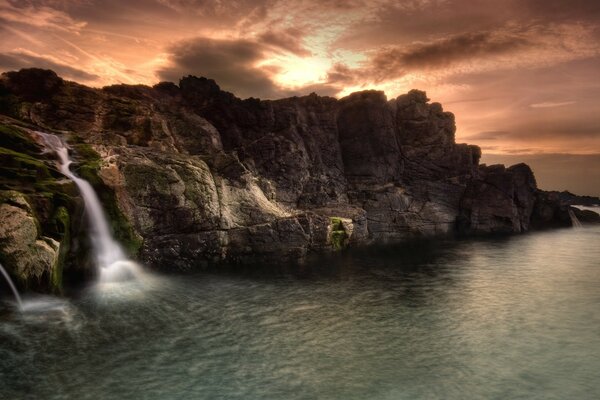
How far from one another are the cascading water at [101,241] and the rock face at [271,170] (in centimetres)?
200

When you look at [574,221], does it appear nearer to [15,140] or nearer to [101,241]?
[101,241]

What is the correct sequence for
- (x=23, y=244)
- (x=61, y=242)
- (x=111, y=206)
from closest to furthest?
(x=23, y=244) → (x=61, y=242) → (x=111, y=206)

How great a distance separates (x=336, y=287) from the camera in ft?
97.4

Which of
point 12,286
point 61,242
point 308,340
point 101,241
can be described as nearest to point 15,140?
point 101,241

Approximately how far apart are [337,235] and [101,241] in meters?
26.8

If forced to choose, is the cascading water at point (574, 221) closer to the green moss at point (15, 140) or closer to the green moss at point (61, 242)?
the green moss at point (61, 242)

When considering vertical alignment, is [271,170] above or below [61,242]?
above

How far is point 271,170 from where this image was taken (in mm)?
66750

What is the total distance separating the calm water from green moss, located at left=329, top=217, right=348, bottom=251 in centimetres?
1525

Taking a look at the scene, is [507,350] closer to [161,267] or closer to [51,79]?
[161,267]

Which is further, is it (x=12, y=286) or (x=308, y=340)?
(x=12, y=286)

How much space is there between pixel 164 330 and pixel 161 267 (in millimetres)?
14929

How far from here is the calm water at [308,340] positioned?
1407cm

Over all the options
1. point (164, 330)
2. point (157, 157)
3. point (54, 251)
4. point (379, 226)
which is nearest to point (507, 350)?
point (164, 330)
